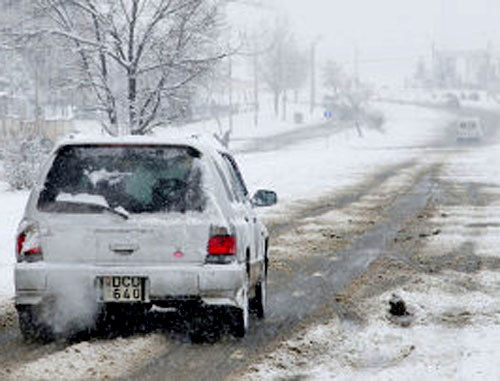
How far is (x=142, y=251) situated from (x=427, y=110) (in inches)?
4341

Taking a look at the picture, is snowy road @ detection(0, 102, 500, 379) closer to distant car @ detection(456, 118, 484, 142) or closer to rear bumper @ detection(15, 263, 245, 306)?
rear bumper @ detection(15, 263, 245, 306)

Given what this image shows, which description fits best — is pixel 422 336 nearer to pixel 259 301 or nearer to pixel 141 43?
pixel 259 301

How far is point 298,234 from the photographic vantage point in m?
15.8

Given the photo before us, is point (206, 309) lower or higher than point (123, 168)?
lower

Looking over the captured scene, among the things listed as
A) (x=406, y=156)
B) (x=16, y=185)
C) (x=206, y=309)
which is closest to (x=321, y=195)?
(x=16, y=185)

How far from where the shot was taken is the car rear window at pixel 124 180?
23.0 ft

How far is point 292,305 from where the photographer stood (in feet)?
29.9

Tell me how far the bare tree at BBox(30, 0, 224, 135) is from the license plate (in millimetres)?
15666

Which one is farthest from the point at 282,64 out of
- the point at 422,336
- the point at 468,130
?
the point at 422,336

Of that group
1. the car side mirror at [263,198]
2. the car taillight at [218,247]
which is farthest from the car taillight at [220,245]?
the car side mirror at [263,198]

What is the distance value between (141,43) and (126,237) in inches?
639

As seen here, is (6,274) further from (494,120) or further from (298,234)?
(494,120)

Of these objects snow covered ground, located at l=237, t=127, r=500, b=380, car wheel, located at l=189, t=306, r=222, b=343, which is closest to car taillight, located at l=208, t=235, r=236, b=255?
car wheel, located at l=189, t=306, r=222, b=343

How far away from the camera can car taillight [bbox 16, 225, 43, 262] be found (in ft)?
22.7
